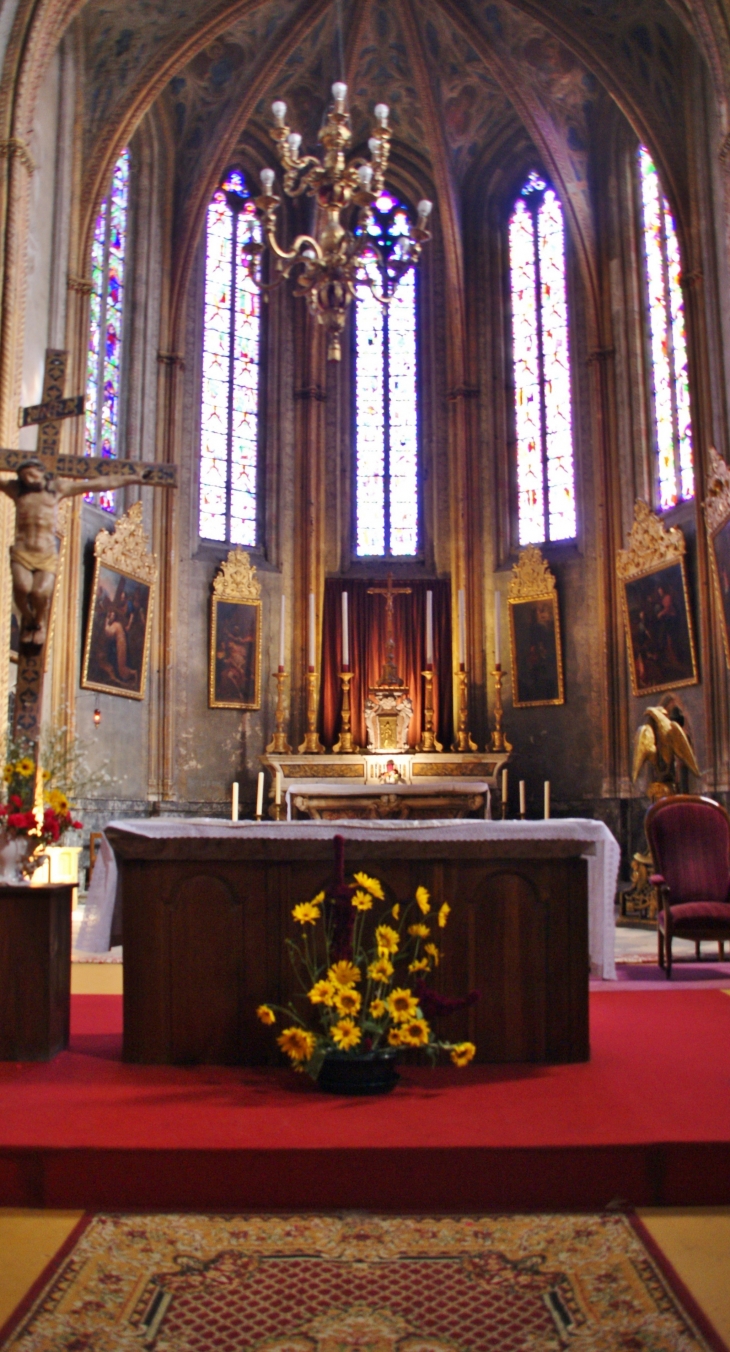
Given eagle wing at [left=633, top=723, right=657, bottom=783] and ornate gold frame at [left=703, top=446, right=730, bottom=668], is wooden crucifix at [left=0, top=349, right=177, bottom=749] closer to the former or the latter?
eagle wing at [left=633, top=723, right=657, bottom=783]

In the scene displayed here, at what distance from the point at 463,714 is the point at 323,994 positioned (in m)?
11.3

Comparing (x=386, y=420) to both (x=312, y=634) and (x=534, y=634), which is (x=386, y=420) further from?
(x=534, y=634)

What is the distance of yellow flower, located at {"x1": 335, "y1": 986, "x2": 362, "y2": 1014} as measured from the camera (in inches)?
144

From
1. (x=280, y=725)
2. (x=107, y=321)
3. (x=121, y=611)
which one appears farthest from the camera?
(x=280, y=725)

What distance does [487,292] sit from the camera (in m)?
16.5

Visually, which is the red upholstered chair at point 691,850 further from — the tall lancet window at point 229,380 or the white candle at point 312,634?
the tall lancet window at point 229,380

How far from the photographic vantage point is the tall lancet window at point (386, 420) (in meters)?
16.4

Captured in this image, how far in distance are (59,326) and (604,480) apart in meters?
7.09

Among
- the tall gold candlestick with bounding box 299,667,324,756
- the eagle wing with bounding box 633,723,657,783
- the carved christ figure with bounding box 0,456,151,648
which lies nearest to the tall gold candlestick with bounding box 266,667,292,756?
the tall gold candlestick with bounding box 299,667,324,756

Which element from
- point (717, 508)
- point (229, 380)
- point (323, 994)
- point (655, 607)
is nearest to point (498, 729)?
point (655, 607)

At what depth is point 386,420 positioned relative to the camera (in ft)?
54.7

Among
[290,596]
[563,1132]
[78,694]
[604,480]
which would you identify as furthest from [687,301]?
[563,1132]

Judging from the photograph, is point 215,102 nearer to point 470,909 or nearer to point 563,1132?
point 470,909

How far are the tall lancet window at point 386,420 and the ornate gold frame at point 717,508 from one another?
5554mm
